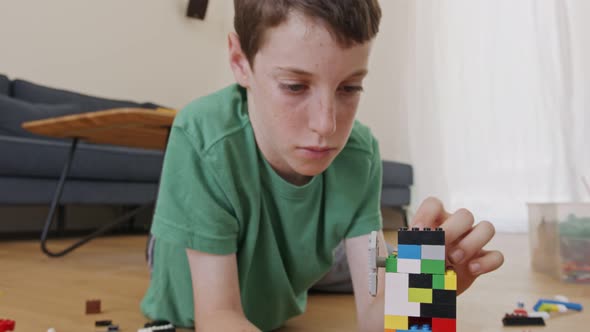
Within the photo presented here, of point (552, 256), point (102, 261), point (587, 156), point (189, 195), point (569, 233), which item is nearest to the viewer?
point (189, 195)

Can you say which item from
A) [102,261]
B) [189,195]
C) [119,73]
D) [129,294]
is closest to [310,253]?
[189,195]

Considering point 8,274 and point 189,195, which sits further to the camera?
point 8,274

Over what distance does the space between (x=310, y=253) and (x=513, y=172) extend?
7.97ft

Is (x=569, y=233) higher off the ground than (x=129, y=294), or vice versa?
(x=569, y=233)

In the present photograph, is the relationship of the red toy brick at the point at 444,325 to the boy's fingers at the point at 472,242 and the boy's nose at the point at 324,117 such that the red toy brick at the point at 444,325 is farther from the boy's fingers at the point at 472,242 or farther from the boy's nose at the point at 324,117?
the boy's nose at the point at 324,117

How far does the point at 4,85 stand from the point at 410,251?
2.81m

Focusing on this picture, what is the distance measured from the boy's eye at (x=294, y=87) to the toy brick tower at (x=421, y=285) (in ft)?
0.84

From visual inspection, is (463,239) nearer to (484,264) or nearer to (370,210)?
(484,264)

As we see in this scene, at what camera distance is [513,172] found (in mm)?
3049

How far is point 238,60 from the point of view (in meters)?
0.79

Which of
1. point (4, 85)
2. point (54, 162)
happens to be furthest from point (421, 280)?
point (4, 85)

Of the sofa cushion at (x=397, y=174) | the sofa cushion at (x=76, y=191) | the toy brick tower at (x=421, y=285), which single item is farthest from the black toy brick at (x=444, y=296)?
the sofa cushion at (x=397, y=174)

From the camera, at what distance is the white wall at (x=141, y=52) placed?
10.1ft

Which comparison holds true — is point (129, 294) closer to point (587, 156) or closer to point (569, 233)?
point (569, 233)
